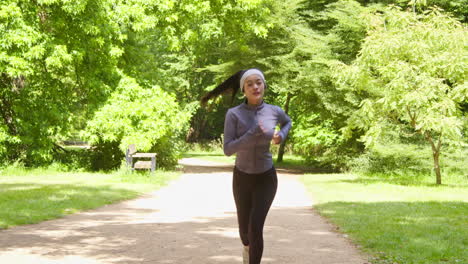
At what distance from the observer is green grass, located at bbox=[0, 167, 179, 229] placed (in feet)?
34.1

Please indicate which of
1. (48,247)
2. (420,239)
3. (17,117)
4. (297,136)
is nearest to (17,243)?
(48,247)

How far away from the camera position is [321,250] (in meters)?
7.43

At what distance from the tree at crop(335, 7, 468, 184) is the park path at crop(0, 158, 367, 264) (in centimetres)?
588

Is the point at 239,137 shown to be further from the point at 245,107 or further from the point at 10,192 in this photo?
the point at 10,192

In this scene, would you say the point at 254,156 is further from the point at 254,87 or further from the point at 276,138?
the point at 254,87

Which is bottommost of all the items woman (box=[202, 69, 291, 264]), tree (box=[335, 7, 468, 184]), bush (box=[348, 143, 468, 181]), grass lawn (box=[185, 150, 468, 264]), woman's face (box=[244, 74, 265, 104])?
grass lawn (box=[185, 150, 468, 264])

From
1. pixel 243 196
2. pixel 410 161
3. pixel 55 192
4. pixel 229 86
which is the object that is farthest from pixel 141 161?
pixel 243 196

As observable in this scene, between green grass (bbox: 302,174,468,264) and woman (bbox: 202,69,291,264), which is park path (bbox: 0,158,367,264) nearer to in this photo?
green grass (bbox: 302,174,468,264)

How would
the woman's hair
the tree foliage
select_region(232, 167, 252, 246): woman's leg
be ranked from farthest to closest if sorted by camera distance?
the tree foliage
the woman's hair
select_region(232, 167, 252, 246): woman's leg

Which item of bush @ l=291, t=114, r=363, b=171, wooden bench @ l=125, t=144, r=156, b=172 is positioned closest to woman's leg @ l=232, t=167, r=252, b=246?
wooden bench @ l=125, t=144, r=156, b=172

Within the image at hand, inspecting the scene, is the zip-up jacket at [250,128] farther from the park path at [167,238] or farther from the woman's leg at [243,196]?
the park path at [167,238]

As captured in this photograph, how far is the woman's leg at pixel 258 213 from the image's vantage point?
5.01 m

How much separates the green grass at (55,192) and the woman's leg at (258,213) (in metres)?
5.37

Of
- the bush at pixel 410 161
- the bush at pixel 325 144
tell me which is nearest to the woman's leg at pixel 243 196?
the bush at pixel 410 161
